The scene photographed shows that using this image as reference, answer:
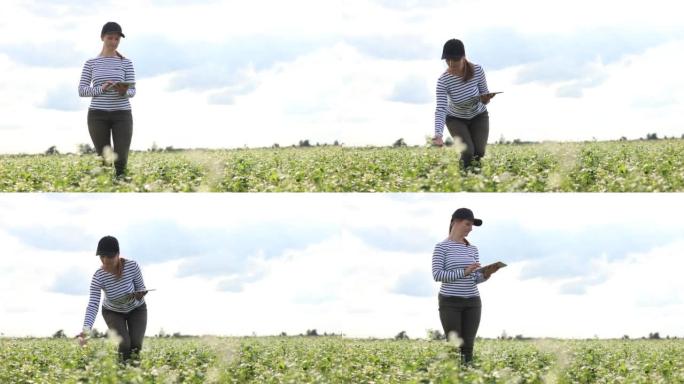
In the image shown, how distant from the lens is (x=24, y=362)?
1534cm

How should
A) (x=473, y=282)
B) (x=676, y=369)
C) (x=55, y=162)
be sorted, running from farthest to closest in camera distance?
(x=55, y=162)
(x=676, y=369)
(x=473, y=282)

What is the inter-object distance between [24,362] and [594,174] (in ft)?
26.6

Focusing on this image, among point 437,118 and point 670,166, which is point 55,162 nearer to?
point 437,118

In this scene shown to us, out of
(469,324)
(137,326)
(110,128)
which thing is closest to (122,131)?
(110,128)

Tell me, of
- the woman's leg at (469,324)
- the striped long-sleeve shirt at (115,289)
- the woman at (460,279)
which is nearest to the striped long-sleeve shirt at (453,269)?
the woman at (460,279)

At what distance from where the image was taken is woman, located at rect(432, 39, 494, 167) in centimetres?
1347

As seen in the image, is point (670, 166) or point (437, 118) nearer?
point (437, 118)

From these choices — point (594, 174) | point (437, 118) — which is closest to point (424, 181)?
point (437, 118)

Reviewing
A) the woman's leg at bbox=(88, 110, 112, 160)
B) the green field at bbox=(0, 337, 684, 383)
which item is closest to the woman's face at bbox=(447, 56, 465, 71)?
the green field at bbox=(0, 337, 684, 383)

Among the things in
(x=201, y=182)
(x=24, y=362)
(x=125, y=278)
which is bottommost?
(x=24, y=362)

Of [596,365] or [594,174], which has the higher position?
[594,174]

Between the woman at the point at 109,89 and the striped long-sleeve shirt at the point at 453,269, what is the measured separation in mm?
3885

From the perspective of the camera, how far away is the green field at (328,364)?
42.6 ft

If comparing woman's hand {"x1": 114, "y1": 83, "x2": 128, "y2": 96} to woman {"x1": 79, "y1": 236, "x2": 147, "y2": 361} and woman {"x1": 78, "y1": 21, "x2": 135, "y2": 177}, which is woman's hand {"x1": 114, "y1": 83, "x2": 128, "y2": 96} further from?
woman {"x1": 79, "y1": 236, "x2": 147, "y2": 361}
